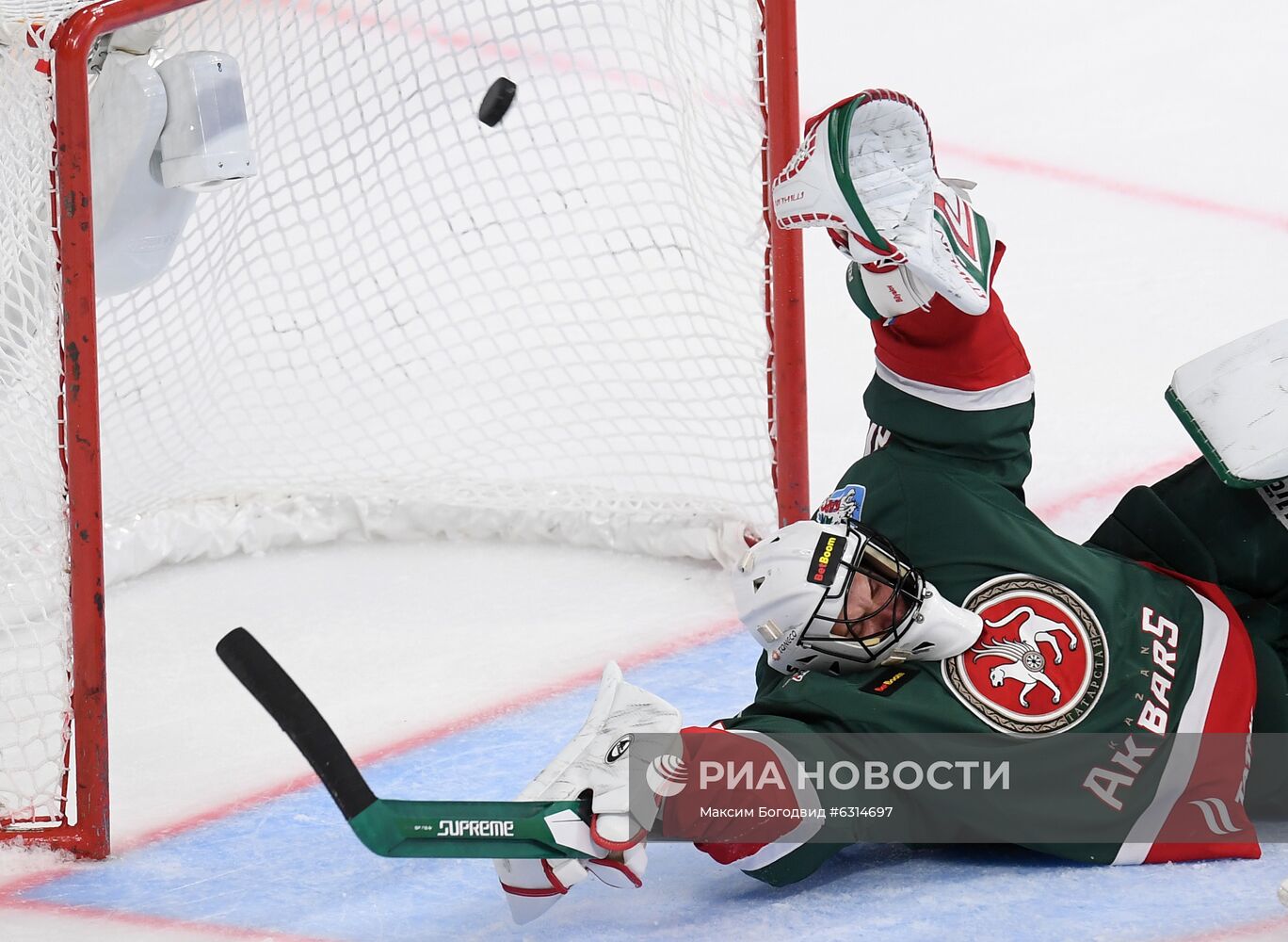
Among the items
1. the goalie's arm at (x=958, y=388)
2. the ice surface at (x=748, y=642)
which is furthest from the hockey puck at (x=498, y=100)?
the goalie's arm at (x=958, y=388)

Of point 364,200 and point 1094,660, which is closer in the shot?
point 1094,660

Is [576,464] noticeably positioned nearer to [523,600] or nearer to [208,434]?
[523,600]

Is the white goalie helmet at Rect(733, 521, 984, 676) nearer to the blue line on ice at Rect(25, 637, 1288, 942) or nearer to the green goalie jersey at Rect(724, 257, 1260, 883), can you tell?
the green goalie jersey at Rect(724, 257, 1260, 883)

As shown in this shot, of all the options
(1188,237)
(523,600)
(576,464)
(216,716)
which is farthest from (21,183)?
(1188,237)

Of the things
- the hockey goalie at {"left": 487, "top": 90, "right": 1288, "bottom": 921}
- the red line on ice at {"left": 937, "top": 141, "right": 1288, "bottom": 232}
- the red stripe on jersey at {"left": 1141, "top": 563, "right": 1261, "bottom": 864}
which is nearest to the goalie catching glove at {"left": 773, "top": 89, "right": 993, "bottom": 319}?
the hockey goalie at {"left": 487, "top": 90, "right": 1288, "bottom": 921}

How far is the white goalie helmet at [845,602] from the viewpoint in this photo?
1.80 metres

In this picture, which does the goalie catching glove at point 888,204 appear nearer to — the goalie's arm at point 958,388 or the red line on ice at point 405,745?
the goalie's arm at point 958,388

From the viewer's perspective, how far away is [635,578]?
9.48 feet

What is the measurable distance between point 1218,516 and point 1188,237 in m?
2.19

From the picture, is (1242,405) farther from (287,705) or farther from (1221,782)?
(287,705)

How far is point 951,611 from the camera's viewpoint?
1.84m

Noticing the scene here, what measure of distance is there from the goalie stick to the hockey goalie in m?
0.03

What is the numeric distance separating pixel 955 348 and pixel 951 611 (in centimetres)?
30

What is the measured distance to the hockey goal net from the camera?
2844mm
